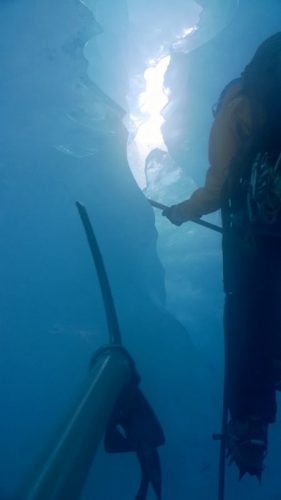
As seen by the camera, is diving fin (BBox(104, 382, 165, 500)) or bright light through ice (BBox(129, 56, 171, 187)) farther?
bright light through ice (BBox(129, 56, 171, 187))

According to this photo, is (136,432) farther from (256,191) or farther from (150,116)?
(150,116)

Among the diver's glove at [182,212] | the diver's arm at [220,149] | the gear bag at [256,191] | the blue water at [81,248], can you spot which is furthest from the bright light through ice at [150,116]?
the gear bag at [256,191]

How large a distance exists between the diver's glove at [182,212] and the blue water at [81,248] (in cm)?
426

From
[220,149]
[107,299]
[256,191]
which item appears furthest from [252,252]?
[107,299]

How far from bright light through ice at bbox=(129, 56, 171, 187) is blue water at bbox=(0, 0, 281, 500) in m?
1.41

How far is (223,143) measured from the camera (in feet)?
11.2

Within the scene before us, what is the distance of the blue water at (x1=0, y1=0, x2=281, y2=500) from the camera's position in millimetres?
7906

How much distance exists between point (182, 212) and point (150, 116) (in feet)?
32.8

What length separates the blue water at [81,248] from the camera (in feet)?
25.9

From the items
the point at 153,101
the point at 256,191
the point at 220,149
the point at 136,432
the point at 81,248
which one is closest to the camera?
the point at 256,191

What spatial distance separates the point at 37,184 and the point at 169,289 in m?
8.36

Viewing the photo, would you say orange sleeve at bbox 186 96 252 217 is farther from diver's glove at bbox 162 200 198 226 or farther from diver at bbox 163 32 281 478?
diver's glove at bbox 162 200 198 226

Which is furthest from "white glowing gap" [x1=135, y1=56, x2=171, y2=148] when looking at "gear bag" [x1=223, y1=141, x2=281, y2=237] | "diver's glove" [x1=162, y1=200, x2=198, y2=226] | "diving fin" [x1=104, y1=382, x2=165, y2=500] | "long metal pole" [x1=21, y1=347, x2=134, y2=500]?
"diving fin" [x1=104, y1=382, x2=165, y2=500]

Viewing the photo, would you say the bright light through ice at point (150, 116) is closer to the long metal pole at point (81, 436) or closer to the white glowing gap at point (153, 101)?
the white glowing gap at point (153, 101)
